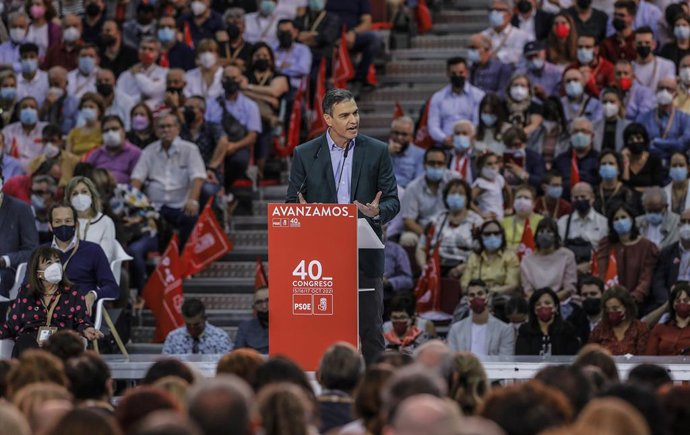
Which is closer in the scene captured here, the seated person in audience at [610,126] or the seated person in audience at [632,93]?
the seated person in audience at [610,126]

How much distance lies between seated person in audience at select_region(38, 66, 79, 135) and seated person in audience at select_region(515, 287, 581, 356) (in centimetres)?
695

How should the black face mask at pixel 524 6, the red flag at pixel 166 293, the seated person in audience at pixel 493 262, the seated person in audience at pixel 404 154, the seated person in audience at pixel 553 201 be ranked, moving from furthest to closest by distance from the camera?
1. the black face mask at pixel 524 6
2. the seated person in audience at pixel 404 154
3. the seated person in audience at pixel 553 201
4. the red flag at pixel 166 293
5. the seated person in audience at pixel 493 262

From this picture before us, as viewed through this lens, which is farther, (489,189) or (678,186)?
(489,189)

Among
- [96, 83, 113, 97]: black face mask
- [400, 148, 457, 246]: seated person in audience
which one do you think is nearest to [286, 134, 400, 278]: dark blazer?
[400, 148, 457, 246]: seated person in audience

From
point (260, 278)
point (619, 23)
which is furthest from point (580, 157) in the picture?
point (260, 278)

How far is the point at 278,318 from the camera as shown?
442 inches

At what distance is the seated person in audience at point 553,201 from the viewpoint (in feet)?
57.6

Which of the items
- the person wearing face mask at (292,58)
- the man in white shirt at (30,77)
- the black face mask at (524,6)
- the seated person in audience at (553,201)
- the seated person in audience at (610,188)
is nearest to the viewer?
the seated person in audience at (610,188)

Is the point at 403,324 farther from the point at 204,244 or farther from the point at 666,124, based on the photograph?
the point at 666,124

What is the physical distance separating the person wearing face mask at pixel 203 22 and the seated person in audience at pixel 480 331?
6.55 meters

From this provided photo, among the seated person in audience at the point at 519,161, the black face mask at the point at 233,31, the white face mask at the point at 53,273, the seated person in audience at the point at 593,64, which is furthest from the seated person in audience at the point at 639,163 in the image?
the white face mask at the point at 53,273

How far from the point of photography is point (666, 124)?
18.2m

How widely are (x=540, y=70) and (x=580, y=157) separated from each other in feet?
5.45

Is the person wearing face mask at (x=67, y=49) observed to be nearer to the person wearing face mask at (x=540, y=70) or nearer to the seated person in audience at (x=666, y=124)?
the person wearing face mask at (x=540, y=70)
